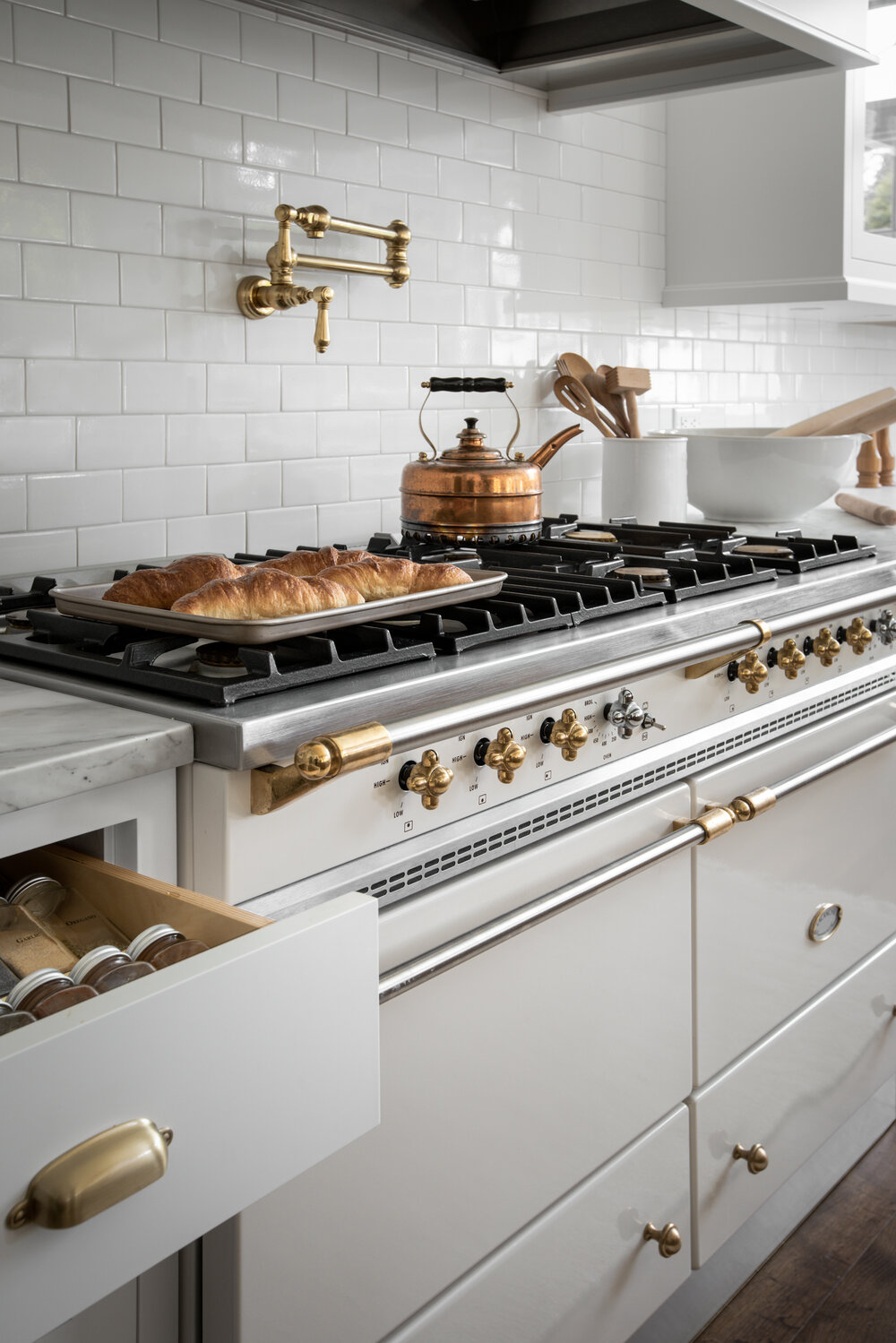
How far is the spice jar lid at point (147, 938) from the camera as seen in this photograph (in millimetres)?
792

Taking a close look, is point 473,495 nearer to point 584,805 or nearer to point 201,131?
point 584,805

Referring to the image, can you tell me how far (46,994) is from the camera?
28.6 inches

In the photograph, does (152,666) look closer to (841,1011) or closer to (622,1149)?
(622,1149)

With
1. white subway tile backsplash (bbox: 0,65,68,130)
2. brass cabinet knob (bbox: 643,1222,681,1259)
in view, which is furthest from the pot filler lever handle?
white subway tile backsplash (bbox: 0,65,68,130)

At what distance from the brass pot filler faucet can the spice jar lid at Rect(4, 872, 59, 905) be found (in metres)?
1.17

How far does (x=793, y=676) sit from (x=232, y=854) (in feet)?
3.16

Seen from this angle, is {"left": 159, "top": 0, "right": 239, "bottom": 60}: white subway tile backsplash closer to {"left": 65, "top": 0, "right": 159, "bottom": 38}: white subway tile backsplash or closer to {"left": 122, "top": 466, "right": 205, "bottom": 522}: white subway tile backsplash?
{"left": 65, "top": 0, "right": 159, "bottom": 38}: white subway tile backsplash

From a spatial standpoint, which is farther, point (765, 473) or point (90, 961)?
point (765, 473)

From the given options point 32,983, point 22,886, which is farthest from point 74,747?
point 32,983

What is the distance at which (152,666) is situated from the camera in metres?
1.08

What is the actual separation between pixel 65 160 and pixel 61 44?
15 cm

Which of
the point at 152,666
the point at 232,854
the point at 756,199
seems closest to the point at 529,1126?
the point at 232,854

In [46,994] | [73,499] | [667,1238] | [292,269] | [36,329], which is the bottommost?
[667,1238]

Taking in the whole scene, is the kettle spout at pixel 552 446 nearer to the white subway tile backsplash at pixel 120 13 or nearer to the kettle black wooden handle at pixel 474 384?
the kettle black wooden handle at pixel 474 384
